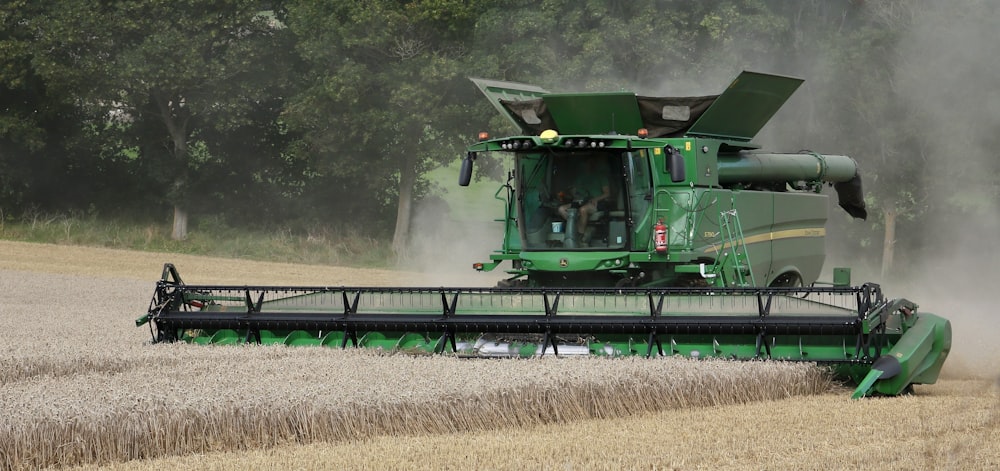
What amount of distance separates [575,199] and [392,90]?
49.7 feet

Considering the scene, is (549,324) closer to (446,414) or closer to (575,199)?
(575,199)

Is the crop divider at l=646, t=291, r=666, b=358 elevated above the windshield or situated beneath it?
situated beneath

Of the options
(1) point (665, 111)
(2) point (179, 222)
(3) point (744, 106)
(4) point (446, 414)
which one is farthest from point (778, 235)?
(2) point (179, 222)

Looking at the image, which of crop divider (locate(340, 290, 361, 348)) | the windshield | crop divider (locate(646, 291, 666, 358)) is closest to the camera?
crop divider (locate(646, 291, 666, 358))

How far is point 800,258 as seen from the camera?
12.0 m

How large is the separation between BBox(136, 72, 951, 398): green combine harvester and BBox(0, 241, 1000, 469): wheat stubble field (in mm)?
424

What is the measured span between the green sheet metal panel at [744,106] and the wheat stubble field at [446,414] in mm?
2977

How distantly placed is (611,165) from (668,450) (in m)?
4.51

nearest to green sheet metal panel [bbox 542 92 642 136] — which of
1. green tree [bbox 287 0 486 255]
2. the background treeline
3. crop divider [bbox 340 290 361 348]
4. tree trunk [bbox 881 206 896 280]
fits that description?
crop divider [bbox 340 290 361 348]

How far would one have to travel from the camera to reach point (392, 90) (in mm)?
25203

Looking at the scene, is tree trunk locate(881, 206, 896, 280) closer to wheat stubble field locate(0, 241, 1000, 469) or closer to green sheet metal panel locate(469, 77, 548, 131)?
green sheet metal panel locate(469, 77, 548, 131)

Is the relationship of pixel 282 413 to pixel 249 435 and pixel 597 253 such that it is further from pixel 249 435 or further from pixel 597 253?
pixel 597 253

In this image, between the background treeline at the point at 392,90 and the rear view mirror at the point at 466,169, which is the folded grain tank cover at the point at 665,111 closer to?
the rear view mirror at the point at 466,169

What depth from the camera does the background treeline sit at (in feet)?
73.2
